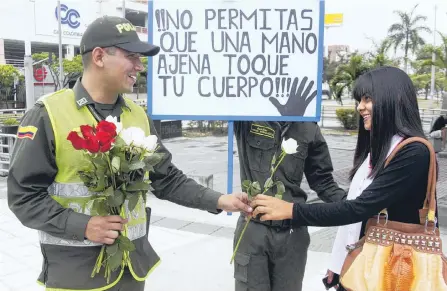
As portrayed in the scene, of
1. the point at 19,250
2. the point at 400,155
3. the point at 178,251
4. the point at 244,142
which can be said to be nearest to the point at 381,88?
the point at 400,155

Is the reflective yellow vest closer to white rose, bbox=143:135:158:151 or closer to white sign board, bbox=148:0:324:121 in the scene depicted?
white rose, bbox=143:135:158:151

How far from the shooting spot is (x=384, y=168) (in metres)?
1.95

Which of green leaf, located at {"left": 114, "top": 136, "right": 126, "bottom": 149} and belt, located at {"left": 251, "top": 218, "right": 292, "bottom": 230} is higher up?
green leaf, located at {"left": 114, "top": 136, "right": 126, "bottom": 149}

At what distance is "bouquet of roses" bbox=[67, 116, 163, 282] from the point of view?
5.21 ft

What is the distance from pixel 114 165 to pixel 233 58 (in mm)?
1729

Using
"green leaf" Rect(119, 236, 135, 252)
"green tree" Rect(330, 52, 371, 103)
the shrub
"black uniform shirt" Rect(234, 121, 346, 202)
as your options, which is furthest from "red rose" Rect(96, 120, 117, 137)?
the shrub

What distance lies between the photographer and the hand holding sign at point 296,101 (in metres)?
2.98

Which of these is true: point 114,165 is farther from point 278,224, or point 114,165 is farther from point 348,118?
point 348,118

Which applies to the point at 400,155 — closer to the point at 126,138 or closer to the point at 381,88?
the point at 381,88

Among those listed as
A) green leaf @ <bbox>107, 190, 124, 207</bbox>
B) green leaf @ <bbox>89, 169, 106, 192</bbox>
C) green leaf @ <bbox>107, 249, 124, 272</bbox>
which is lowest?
green leaf @ <bbox>107, 249, 124, 272</bbox>

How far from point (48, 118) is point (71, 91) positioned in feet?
0.70

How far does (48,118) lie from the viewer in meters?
1.85

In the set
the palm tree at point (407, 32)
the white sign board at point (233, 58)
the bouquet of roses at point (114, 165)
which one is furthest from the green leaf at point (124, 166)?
the palm tree at point (407, 32)

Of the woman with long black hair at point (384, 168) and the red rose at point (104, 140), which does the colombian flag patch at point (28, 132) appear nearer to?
the red rose at point (104, 140)
